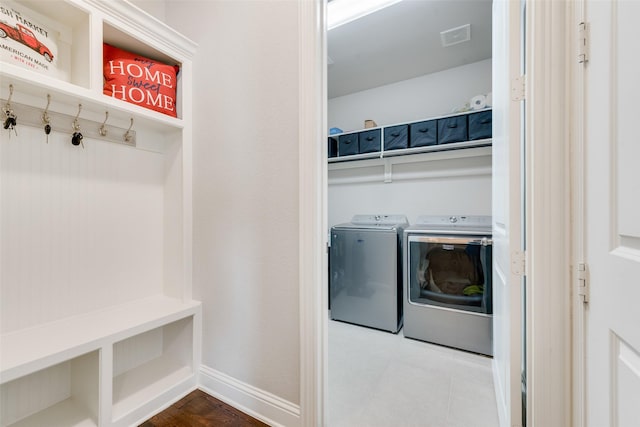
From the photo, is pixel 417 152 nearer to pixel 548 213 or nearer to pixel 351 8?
pixel 351 8

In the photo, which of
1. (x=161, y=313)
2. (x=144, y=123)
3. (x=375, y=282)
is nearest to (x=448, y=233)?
(x=375, y=282)

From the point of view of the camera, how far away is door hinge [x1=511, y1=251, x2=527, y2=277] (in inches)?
38.3

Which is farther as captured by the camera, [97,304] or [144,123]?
[144,123]

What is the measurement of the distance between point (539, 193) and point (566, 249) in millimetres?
199

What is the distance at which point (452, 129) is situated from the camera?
2.43m

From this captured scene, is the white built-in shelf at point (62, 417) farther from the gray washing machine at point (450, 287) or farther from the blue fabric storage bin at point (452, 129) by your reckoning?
the blue fabric storage bin at point (452, 129)

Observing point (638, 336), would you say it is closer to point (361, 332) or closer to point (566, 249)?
point (566, 249)

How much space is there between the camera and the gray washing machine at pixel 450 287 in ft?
6.92

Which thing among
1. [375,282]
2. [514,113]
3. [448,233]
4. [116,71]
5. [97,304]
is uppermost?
[116,71]

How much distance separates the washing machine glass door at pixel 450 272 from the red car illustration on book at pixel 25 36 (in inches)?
101

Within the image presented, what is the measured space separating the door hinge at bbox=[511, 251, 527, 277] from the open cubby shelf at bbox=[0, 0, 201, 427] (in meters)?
1.62

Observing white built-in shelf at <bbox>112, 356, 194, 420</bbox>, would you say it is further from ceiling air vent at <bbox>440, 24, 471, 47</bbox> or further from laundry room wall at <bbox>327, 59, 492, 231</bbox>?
ceiling air vent at <bbox>440, 24, 471, 47</bbox>

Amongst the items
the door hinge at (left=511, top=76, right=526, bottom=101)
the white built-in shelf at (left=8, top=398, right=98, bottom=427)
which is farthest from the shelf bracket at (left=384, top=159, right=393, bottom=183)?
the white built-in shelf at (left=8, top=398, right=98, bottom=427)

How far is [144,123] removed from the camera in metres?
1.57
